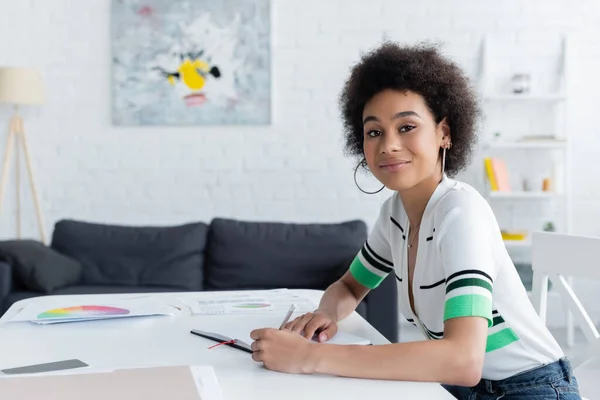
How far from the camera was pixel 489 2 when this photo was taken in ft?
14.3

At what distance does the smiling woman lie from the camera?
106 cm

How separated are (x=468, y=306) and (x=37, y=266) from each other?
278 cm

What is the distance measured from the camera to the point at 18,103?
4.04 m

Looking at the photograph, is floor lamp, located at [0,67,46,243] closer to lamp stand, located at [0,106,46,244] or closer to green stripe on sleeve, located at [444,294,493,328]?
lamp stand, located at [0,106,46,244]

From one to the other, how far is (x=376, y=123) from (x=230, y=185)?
307 centimetres

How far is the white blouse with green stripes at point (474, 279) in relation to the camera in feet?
3.79

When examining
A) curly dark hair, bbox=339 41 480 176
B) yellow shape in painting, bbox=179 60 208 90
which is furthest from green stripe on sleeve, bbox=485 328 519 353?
yellow shape in painting, bbox=179 60 208 90

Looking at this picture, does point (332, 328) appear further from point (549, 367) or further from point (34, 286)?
point (34, 286)

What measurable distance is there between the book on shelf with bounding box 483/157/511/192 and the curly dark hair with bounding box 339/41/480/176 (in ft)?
8.88

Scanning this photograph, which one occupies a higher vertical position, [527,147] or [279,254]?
[527,147]

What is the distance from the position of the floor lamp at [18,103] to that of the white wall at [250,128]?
84 mm

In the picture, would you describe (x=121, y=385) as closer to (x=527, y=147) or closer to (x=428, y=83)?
(x=428, y=83)

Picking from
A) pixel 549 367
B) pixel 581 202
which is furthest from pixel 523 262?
pixel 549 367

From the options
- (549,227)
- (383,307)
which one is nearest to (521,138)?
(549,227)
